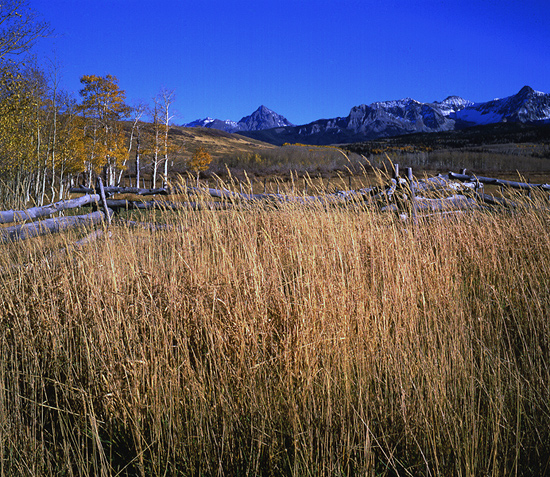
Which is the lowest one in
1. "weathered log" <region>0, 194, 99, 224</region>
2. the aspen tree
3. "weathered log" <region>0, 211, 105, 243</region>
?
"weathered log" <region>0, 211, 105, 243</region>

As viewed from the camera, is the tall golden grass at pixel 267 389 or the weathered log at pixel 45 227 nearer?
the tall golden grass at pixel 267 389

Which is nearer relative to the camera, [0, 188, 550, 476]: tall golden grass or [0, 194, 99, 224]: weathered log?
[0, 188, 550, 476]: tall golden grass

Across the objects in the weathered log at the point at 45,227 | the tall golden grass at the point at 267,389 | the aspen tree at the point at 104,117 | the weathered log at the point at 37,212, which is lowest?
the tall golden grass at the point at 267,389

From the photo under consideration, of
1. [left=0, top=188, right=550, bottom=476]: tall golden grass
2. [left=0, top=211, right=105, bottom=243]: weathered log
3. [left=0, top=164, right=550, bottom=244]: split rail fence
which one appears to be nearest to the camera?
[left=0, top=188, right=550, bottom=476]: tall golden grass

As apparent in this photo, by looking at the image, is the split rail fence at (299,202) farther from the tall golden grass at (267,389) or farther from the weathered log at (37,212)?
the tall golden grass at (267,389)

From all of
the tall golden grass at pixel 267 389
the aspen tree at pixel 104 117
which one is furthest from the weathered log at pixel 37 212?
the aspen tree at pixel 104 117

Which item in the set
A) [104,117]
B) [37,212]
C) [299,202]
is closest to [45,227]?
[37,212]

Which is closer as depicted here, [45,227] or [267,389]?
[267,389]

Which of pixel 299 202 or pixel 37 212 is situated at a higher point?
pixel 299 202

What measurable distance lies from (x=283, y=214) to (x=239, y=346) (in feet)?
9.93

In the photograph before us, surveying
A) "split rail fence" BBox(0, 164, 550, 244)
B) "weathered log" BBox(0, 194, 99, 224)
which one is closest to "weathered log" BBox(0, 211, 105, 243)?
"split rail fence" BBox(0, 164, 550, 244)

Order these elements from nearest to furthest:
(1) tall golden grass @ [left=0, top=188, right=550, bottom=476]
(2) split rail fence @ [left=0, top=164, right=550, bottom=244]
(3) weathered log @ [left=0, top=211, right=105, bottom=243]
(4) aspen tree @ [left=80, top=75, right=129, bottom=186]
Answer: (1) tall golden grass @ [left=0, top=188, right=550, bottom=476] < (3) weathered log @ [left=0, top=211, right=105, bottom=243] < (2) split rail fence @ [left=0, top=164, right=550, bottom=244] < (4) aspen tree @ [left=80, top=75, right=129, bottom=186]

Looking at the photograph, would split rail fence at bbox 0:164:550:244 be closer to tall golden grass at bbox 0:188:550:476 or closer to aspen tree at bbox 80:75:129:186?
tall golden grass at bbox 0:188:550:476

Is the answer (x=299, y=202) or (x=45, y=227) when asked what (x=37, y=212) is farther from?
(x=299, y=202)
